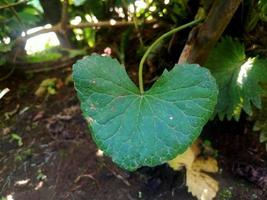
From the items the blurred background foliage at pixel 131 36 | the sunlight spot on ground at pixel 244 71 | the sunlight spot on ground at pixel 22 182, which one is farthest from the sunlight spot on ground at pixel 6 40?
the sunlight spot on ground at pixel 244 71

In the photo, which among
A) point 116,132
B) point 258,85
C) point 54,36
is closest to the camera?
point 116,132

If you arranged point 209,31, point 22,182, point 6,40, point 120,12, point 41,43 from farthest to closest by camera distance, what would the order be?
1. point 41,43
2. point 120,12
3. point 6,40
4. point 22,182
5. point 209,31

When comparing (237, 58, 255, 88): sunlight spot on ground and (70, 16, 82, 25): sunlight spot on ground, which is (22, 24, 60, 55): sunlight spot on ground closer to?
(70, 16, 82, 25): sunlight spot on ground

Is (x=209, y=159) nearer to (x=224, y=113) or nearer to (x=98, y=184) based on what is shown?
(x=224, y=113)

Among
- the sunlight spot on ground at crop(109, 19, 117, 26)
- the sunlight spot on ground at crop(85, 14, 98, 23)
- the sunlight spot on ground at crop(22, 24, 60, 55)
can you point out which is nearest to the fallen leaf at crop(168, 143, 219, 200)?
the sunlight spot on ground at crop(109, 19, 117, 26)

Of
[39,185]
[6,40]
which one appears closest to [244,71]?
[39,185]

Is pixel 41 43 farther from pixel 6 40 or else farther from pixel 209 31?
pixel 209 31

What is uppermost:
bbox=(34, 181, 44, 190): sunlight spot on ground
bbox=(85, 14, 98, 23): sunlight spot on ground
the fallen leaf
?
bbox=(85, 14, 98, 23): sunlight spot on ground

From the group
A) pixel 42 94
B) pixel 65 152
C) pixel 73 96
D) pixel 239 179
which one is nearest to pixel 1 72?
pixel 42 94
